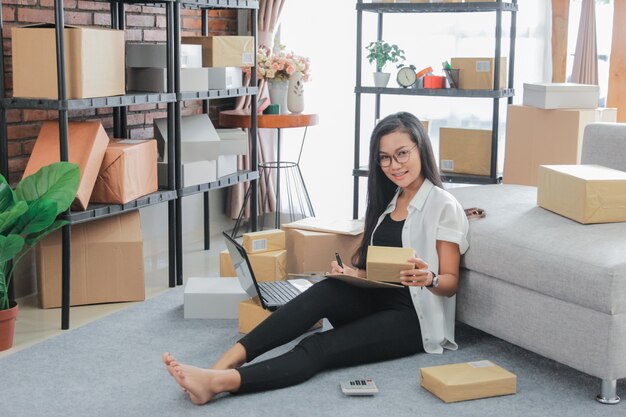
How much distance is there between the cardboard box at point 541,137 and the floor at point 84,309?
1549 mm

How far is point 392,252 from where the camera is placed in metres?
2.81

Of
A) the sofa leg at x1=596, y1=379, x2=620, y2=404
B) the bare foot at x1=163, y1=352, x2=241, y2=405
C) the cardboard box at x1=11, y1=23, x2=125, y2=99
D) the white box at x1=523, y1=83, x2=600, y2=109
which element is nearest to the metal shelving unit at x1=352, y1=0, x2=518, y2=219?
the white box at x1=523, y1=83, x2=600, y2=109

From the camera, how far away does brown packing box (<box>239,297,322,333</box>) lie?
3.27 metres

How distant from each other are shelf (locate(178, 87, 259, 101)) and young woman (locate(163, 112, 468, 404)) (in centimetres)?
121

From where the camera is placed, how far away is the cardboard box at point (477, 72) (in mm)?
4379

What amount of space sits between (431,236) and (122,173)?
1363mm

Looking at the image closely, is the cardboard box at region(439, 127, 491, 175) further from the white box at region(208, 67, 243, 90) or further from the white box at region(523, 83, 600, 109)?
the white box at region(208, 67, 243, 90)

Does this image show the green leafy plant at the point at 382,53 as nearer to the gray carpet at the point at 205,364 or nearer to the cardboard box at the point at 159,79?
the cardboard box at the point at 159,79

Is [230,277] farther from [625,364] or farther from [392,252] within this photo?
[625,364]

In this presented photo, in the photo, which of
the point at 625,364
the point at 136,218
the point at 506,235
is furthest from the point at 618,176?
the point at 136,218

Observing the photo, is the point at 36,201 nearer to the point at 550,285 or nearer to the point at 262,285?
the point at 262,285

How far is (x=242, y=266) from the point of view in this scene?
3.18 metres

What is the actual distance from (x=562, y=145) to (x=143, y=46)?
1.96m

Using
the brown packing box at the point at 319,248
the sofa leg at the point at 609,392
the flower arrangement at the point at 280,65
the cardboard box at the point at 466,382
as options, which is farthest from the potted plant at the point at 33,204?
the sofa leg at the point at 609,392
